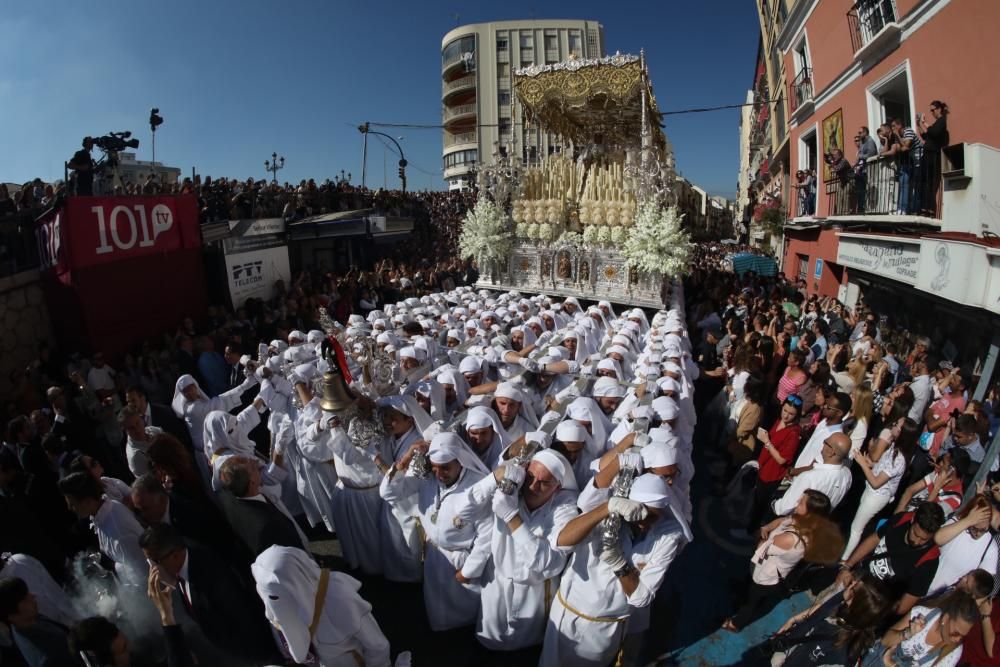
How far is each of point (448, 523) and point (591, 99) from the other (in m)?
15.1

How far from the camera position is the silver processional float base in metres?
12.2

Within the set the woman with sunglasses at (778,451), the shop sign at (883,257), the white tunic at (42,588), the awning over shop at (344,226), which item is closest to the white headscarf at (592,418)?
the woman with sunglasses at (778,451)

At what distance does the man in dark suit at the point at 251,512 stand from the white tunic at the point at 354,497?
110 cm

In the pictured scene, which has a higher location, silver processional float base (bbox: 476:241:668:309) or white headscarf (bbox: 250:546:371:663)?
silver processional float base (bbox: 476:241:668:309)

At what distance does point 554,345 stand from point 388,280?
27.5 ft

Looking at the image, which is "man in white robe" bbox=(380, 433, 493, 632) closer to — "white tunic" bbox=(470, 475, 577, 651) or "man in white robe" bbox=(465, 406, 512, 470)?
"white tunic" bbox=(470, 475, 577, 651)

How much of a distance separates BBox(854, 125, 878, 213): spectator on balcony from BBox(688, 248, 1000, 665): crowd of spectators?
15.5ft

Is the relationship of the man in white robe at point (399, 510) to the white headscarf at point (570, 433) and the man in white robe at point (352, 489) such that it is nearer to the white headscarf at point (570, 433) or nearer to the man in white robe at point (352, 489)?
the man in white robe at point (352, 489)

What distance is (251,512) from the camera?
3029mm

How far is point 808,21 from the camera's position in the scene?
15250 mm

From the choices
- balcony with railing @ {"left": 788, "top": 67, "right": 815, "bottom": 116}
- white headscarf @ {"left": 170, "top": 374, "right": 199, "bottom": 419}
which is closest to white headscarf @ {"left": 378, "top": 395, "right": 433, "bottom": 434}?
white headscarf @ {"left": 170, "top": 374, "right": 199, "bottom": 419}

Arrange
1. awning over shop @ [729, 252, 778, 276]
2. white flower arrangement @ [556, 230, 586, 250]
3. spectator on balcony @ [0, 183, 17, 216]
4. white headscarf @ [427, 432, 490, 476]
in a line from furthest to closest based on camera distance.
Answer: awning over shop @ [729, 252, 778, 276], white flower arrangement @ [556, 230, 586, 250], spectator on balcony @ [0, 183, 17, 216], white headscarf @ [427, 432, 490, 476]

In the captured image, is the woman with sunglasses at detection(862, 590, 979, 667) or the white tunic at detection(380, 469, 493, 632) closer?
the woman with sunglasses at detection(862, 590, 979, 667)

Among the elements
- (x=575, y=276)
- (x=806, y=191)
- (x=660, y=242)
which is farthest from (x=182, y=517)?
(x=806, y=191)
